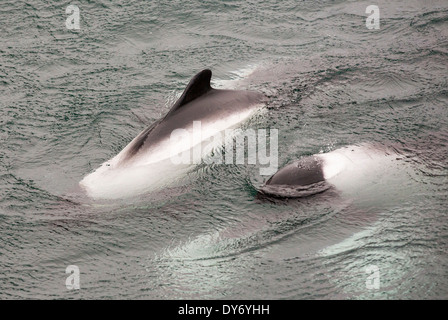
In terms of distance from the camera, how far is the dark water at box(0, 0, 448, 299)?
912 centimetres

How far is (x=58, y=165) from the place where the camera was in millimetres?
11828

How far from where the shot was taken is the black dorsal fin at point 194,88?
460 inches

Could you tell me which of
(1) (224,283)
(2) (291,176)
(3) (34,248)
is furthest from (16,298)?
(2) (291,176)

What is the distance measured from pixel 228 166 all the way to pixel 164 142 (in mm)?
1064

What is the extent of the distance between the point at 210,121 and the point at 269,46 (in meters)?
4.65

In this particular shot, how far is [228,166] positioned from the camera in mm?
11492
